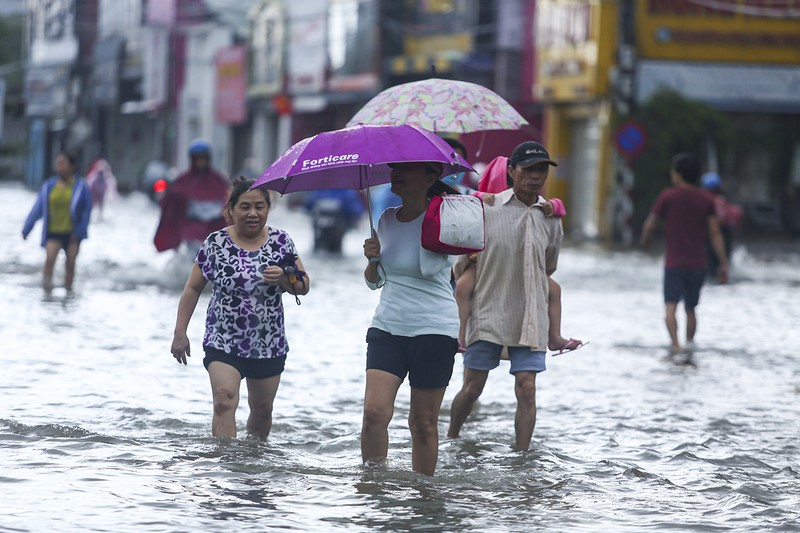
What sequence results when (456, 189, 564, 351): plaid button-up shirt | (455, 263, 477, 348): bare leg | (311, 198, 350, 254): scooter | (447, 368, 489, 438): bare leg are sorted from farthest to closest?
(311, 198, 350, 254): scooter, (447, 368, 489, 438): bare leg, (455, 263, 477, 348): bare leg, (456, 189, 564, 351): plaid button-up shirt

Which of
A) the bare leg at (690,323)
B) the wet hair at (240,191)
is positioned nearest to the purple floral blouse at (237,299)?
the wet hair at (240,191)

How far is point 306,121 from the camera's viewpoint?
178ft

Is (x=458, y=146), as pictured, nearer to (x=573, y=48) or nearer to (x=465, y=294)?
(x=465, y=294)

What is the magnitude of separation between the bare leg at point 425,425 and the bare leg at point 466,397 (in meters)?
1.08

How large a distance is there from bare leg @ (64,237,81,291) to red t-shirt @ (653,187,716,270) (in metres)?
6.46

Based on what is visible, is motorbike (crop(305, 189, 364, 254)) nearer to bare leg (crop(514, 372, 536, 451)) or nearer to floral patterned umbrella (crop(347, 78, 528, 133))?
floral patterned umbrella (crop(347, 78, 528, 133))

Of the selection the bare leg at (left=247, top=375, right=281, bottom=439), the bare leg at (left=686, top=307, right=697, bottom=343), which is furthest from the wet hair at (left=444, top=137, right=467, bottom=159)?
the bare leg at (left=686, top=307, right=697, bottom=343)

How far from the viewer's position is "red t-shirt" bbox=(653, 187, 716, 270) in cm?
1273

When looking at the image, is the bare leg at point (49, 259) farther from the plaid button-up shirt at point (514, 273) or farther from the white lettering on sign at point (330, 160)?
the white lettering on sign at point (330, 160)

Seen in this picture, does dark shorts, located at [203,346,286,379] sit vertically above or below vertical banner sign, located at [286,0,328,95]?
below

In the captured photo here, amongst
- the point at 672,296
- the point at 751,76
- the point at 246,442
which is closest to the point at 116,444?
the point at 246,442

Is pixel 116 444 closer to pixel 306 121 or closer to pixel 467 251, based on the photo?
pixel 467 251

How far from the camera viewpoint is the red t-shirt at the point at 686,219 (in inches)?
501

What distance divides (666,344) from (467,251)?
7.79 meters
